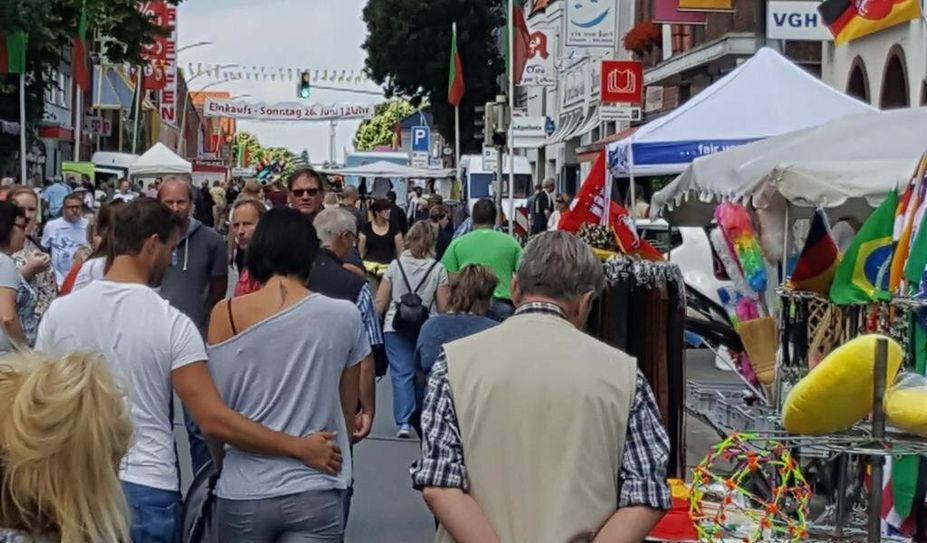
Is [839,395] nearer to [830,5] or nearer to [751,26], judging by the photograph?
[830,5]

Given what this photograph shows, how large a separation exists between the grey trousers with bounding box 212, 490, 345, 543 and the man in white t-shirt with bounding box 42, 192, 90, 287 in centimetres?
889

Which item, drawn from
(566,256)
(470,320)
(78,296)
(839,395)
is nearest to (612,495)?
(566,256)

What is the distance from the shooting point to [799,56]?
91.6ft

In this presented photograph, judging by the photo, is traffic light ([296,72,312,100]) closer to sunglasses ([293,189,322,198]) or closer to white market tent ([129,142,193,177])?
white market tent ([129,142,193,177])

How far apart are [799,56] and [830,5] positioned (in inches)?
→ 435

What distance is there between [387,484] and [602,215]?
7.58ft

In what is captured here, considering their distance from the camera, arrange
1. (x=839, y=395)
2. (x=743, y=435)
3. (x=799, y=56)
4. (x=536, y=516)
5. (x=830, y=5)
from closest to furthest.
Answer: (x=536, y=516)
(x=839, y=395)
(x=743, y=435)
(x=830, y=5)
(x=799, y=56)

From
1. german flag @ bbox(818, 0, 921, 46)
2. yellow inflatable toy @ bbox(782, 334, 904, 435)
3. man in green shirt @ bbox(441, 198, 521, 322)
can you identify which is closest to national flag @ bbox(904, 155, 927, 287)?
yellow inflatable toy @ bbox(782, 334, 904, 435)

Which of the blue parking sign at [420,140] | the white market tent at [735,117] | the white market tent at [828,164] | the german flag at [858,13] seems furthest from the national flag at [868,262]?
the blue parking sign at [420,140]

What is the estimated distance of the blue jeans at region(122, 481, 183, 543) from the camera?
201 inches

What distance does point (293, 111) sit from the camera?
236ft

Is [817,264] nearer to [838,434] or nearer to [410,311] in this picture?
[838,434]

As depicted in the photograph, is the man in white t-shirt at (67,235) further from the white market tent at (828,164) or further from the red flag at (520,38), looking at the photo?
the red flag at (520,38)

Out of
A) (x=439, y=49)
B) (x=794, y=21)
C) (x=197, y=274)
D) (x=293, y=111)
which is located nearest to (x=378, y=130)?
(x=293, y=111)
